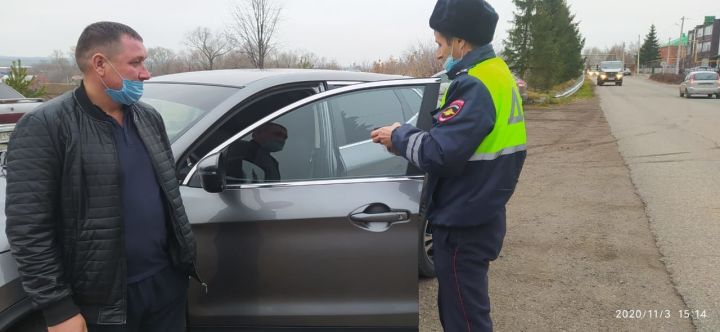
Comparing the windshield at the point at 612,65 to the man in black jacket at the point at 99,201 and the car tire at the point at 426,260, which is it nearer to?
the car tire at the point at 426,260

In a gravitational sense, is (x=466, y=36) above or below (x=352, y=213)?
above

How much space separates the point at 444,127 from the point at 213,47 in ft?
94.0

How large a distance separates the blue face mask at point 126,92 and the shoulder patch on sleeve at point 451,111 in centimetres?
114

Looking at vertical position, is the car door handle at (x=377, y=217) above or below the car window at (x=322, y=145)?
below

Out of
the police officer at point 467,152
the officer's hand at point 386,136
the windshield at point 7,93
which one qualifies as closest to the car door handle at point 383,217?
the police officer at point 467,152

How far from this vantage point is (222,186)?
7.48 feet

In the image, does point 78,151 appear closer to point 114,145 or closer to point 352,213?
point 114,145

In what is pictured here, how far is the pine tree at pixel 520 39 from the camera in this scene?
84.0 ft

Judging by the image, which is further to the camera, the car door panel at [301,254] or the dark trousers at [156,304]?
the car door panel at [301,254]

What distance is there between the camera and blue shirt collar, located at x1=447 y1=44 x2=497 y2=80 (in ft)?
7.07

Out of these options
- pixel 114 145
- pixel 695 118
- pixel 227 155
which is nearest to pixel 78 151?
pixel 114 145

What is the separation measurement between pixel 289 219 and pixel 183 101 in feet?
2.96

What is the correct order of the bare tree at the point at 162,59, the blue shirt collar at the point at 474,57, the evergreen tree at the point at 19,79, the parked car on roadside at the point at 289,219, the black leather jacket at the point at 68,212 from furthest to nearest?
the bare tree at the point at 162,59, the evergreen tree at the point at 19,79, the parked car on roadside at the point at 289,219, the blue shirt collar at the point at 474,57, the black leather jacket at the point at 68,212

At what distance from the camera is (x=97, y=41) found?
174 centimetres
